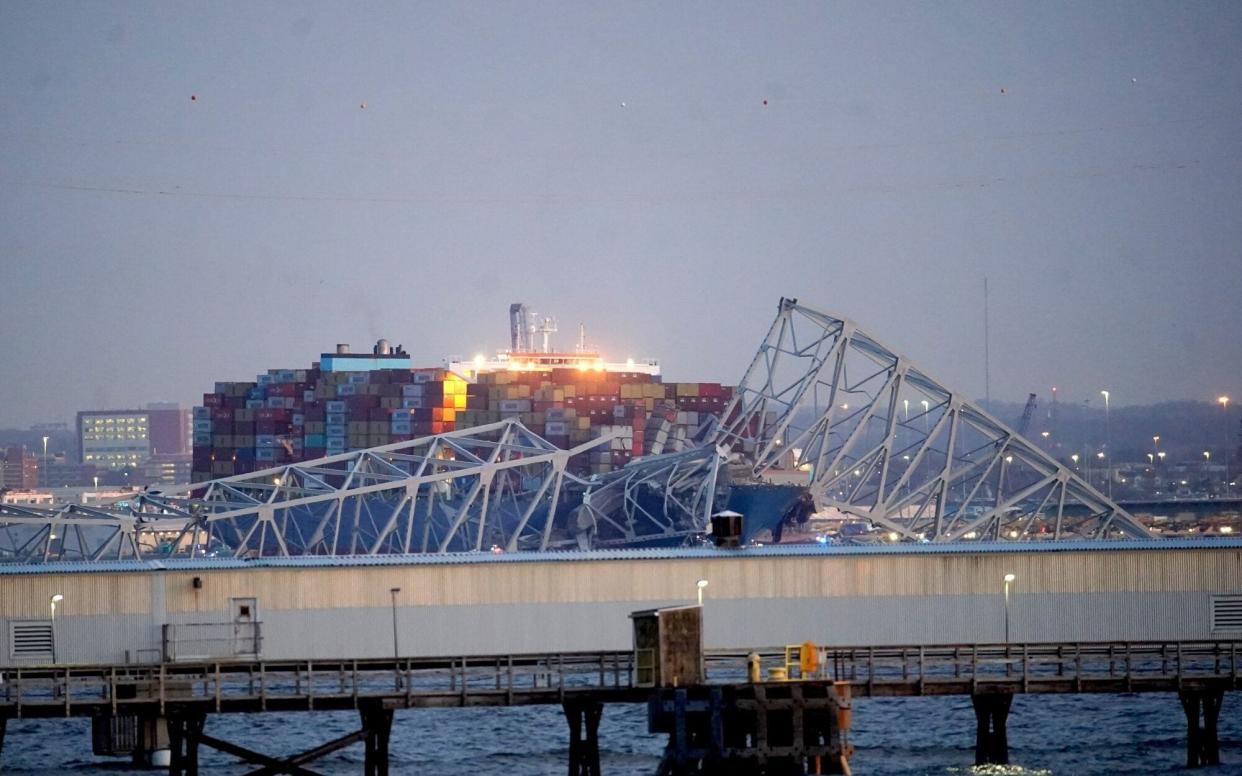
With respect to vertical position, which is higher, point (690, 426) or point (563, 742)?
point (690, 426)

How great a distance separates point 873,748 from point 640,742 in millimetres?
Result: 7525

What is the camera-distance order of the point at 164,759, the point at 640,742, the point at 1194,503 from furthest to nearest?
the point at 1194,503, the point at 640,742, the point at 164,759

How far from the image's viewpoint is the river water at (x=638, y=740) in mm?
60406

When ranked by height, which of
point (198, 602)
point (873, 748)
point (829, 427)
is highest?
point (829, 427)

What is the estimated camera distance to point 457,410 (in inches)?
7402

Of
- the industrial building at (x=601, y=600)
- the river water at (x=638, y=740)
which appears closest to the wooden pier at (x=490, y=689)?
the river water at (x=638, y=740)

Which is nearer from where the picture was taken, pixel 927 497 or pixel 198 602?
pixel 198 602

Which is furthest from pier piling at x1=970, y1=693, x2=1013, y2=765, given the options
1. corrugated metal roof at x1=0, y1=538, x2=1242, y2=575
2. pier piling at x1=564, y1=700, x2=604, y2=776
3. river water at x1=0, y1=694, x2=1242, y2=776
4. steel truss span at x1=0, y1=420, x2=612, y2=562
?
steel truss span at x1=0, y1=420, x2=612, y2=562

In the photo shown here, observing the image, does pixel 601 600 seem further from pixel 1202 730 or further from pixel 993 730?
pixel 1202 730

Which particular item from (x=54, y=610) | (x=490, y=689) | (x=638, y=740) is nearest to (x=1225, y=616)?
(x=638, y=740)

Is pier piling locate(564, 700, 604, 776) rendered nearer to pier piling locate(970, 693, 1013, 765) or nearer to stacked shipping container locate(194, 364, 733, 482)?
pier piling locate(970, 693, 1013, 765)

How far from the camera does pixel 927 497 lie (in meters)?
118

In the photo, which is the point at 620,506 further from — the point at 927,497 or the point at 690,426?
the point at 690,426

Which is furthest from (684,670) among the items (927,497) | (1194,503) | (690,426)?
(1194,503)
